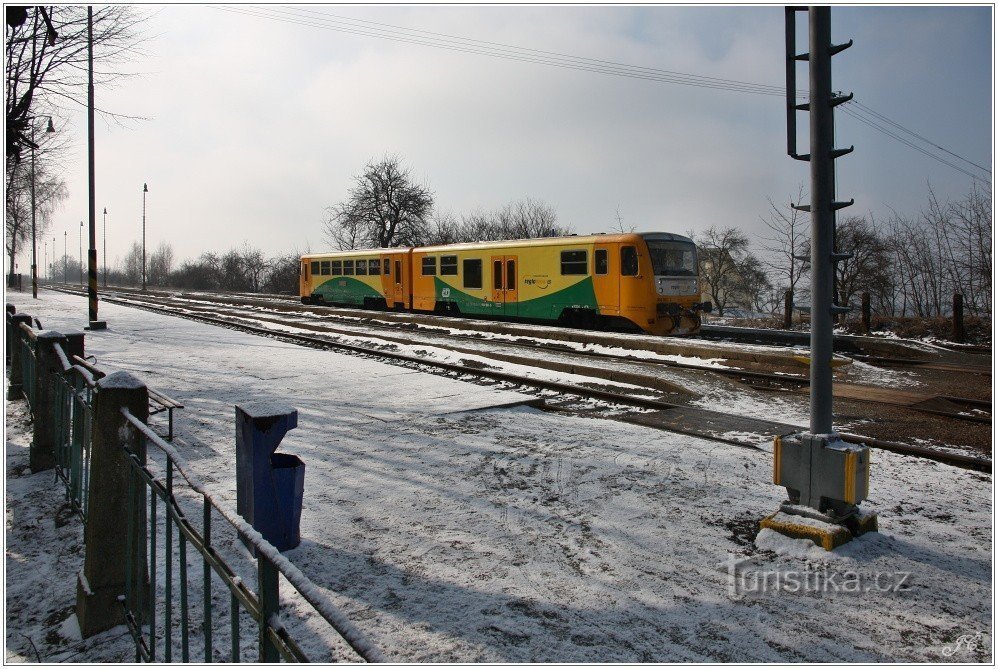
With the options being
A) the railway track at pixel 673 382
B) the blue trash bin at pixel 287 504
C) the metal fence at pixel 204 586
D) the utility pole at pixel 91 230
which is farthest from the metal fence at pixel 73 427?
the utility pole at pixel 91 230

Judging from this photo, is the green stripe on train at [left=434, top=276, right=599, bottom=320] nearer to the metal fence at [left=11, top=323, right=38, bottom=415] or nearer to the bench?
the bench

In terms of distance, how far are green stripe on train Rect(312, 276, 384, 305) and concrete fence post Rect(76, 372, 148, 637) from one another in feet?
81.2

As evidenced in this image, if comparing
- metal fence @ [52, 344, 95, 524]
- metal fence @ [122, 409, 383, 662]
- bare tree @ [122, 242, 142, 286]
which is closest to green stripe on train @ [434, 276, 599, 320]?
metal fence @ [52, 344, 95, 524]

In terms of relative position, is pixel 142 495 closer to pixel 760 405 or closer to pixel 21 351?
pixel 21 351

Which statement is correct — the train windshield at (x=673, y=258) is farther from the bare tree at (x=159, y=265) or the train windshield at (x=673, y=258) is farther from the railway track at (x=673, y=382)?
the bare tree at (x=159, y=265)

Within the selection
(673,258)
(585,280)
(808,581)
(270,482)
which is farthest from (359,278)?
(808,581)

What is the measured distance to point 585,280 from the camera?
1898 centimetres

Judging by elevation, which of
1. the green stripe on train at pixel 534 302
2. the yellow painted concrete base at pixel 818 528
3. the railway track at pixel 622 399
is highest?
the green stripe on train at pixel 534 302

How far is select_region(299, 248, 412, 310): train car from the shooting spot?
26984 millimetres

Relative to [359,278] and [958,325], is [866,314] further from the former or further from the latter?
[359,278]

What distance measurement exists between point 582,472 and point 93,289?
17.9 metres

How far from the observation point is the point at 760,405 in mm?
9578

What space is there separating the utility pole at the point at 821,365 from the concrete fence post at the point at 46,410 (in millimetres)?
6465

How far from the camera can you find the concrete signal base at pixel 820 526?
4422 mm
